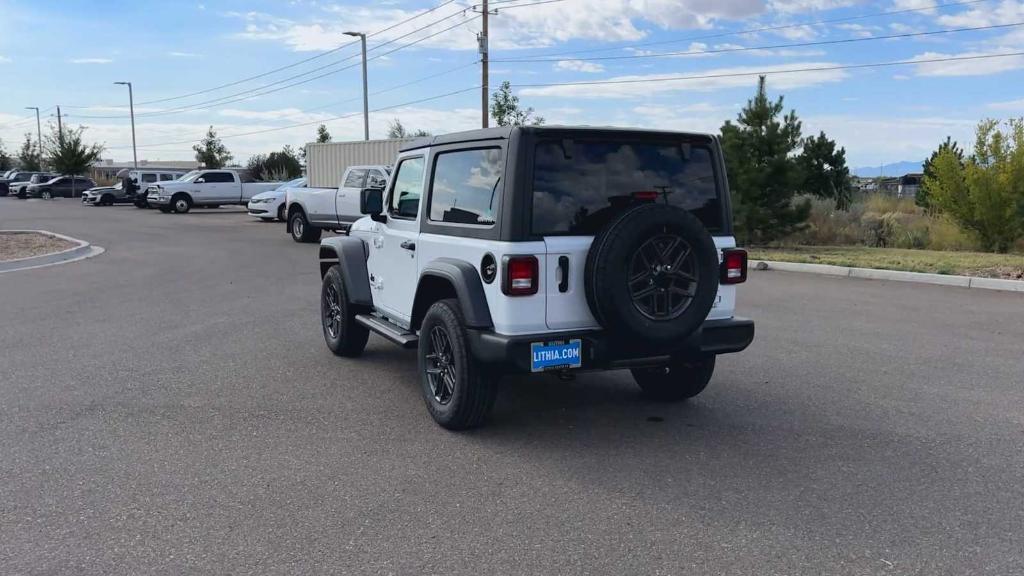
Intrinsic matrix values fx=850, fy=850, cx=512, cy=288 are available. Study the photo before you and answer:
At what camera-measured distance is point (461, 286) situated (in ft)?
16.9

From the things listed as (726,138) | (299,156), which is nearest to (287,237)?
(726,138)

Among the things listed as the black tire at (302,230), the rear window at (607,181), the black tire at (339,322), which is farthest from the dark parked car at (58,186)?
the rear window at (607,181)

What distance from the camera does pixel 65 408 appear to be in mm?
6020

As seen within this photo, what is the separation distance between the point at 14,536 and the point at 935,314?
382 inches

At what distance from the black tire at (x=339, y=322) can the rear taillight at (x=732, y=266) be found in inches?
126

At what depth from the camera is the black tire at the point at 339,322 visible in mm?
7453

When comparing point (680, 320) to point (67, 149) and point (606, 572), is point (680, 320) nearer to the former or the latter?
point (606, 572)

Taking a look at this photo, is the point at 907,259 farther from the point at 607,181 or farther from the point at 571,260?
the point at 571,260

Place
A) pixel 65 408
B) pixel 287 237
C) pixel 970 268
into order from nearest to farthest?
1. pixel 65 408
2. pixel 970 268
3. pixel 287 237

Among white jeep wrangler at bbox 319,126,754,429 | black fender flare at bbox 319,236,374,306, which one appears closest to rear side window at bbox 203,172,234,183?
black fender flare at bbox 319,236,374,306

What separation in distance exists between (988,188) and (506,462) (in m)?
17.0

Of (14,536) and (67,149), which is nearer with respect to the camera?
(14,536)

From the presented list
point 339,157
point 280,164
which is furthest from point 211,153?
point 339,157

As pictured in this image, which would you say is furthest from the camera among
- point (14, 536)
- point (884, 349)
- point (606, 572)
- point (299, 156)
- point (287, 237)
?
point (299, 156)
